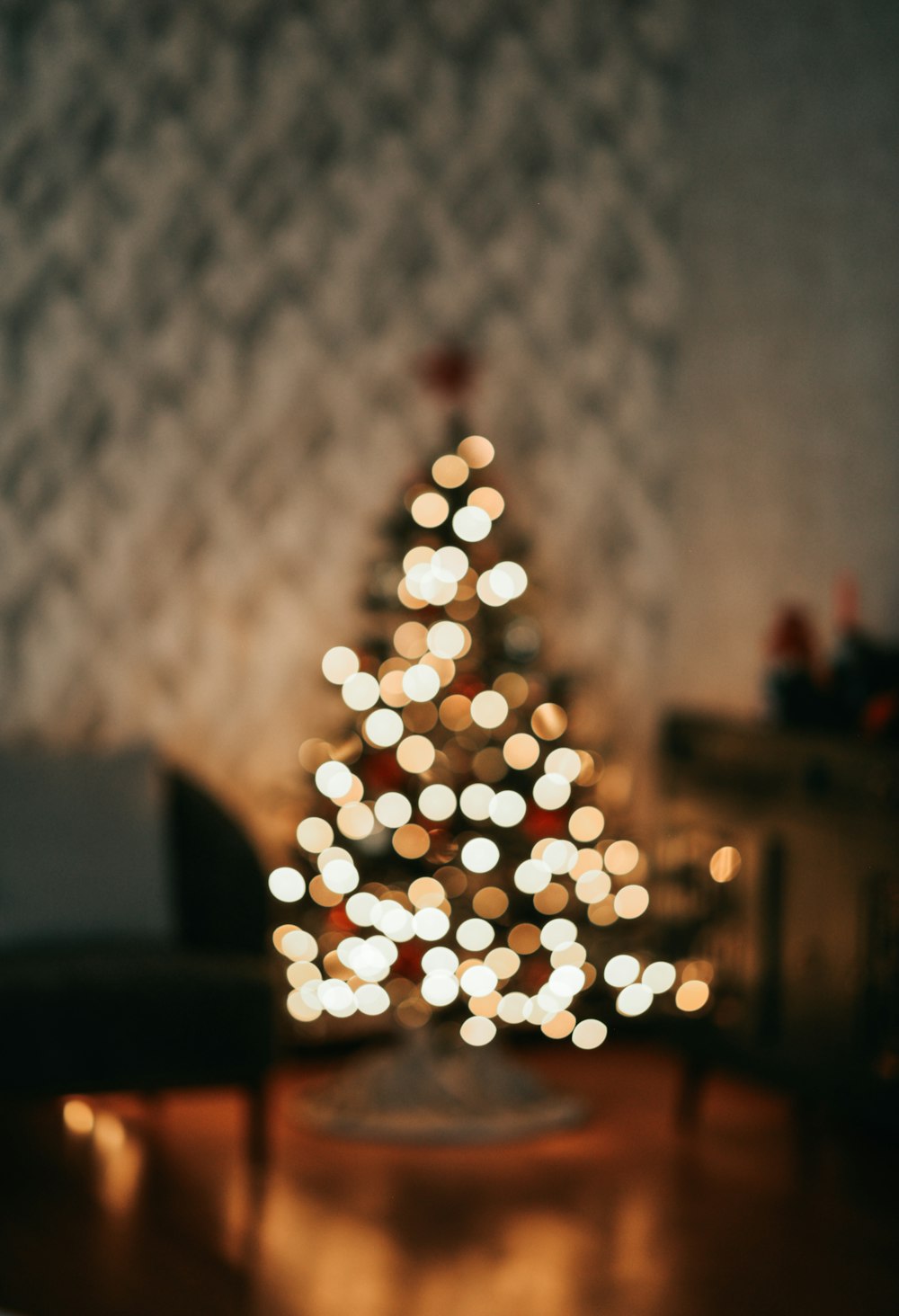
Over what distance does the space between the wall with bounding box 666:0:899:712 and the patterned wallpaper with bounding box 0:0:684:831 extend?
115 millimetres

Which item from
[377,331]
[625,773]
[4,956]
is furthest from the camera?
[625,773]

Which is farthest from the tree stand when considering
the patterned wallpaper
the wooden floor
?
the patterned wallpaper

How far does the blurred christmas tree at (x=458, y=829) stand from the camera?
3854mm

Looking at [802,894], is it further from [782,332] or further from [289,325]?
[289,325]

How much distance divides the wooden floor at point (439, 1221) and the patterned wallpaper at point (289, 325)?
3.60ft

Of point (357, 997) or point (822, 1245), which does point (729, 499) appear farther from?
point (822, 1245)

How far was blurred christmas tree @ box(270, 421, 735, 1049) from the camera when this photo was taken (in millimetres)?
3854

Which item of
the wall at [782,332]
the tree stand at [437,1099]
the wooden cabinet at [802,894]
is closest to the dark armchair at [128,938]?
the tree stand at [437,1099]

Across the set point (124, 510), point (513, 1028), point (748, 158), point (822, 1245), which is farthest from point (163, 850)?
point (748, 158)

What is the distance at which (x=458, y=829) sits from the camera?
3.90m

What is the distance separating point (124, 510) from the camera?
4.16 meters

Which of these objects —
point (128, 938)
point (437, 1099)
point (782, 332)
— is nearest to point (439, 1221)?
point (437, 1099)

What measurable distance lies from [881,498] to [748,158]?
113 cm

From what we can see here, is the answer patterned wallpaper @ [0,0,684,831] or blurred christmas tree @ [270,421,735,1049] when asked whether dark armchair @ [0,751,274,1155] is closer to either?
blurred christmas tree @ [270,421,735,1049]
